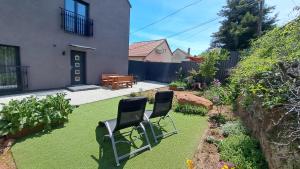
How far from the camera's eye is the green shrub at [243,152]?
287 centimetres

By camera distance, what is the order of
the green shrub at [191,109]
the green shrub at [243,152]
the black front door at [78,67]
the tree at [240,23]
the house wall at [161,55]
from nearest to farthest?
the green shrub at [243,152] < the green shrub at [191,109] < the black front door at [78,67] < the tree at [240,23] < the house wall at [161,55]

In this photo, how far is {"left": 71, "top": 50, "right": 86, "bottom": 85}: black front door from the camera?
1041 cm

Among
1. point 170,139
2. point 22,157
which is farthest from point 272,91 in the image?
point 22,157

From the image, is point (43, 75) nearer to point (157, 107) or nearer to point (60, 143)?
point (60, 143)

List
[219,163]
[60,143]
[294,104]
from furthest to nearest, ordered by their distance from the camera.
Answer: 1. [60,143]
2. [219,163]
3. [294,104]

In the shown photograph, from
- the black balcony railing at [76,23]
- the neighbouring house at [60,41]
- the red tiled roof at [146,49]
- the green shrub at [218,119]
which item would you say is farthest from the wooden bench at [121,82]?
the red tiled roof at [146,49]

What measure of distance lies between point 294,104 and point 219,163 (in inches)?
60.4

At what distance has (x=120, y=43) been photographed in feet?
43.4

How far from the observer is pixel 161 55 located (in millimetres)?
24656

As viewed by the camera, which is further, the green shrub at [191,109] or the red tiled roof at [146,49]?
the red tiled roof at [146,49]

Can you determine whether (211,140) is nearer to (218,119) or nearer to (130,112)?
(218,119)

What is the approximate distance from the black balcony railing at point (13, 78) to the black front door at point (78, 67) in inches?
101

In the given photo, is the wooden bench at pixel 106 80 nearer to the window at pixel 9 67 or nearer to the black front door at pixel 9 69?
the black front door at pixel 9 69

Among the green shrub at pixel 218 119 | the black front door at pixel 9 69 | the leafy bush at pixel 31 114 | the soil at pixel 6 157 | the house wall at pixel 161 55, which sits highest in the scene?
the house wall at pixel 161 55
